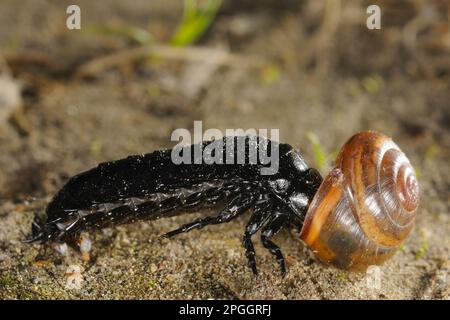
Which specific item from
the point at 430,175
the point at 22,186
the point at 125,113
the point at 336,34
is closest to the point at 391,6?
the point at 336,34

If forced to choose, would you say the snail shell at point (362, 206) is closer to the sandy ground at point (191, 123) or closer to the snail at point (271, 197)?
the snail at point (271, 197)

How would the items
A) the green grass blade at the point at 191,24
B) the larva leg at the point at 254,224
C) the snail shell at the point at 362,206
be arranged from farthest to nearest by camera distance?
the green grass blade at the point at 191,24, the larva leg at the point at 254,224, the snail shell at the point at 362,206

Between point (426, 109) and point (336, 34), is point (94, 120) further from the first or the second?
point (426, 109)

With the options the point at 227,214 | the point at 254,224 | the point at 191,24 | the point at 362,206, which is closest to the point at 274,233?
the point at 254,224

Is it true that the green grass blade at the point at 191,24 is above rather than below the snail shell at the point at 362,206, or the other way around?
above

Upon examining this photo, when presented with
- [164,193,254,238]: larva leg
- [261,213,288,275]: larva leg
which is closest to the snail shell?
[261,213,288,275]: larva leg

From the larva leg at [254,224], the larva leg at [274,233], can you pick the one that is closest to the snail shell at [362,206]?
the larva leg at [274,233]
